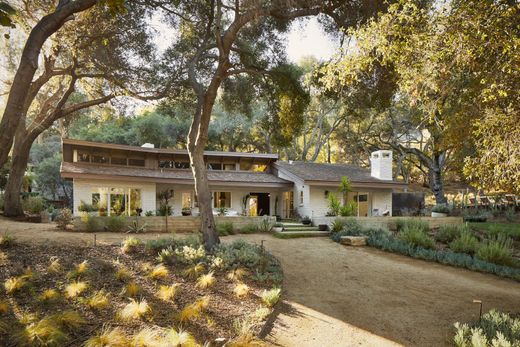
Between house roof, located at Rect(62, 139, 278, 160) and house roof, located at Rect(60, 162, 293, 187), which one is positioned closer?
house roof, located at Rect(60, 162, 293, 187)

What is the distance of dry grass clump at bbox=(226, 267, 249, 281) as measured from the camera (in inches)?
301

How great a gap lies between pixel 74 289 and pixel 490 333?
23.2 ft

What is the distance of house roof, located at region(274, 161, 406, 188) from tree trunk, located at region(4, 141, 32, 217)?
578 inches

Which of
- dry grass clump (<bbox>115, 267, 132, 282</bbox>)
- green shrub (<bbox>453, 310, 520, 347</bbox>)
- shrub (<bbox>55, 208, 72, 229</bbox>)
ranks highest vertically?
shrub (<bbox>55, 208, 72, 229</bbox>)

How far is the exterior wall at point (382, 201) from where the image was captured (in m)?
23.2

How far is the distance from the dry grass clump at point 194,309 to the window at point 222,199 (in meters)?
16.6

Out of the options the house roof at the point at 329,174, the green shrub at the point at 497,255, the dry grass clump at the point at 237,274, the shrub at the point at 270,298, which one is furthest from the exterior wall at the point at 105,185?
the green shrub at the point at 497,255

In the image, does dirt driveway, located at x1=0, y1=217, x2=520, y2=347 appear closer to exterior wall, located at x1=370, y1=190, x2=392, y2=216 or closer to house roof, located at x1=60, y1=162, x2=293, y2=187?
house roof, located at x1=60, y1=162, x2=293, y2=187

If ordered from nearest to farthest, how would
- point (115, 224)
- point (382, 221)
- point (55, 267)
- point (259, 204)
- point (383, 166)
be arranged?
1. point (55, 267)
2. point (115, 224)
3. point (382, 221)
4. point (383, 166)
5. point (259, 204)

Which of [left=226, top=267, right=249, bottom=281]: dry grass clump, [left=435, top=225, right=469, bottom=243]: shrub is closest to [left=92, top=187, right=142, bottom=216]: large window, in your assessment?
[left=226, top=267, right=249, bottom=281]: dry grass clump

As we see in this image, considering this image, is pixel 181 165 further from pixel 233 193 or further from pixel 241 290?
pixel 241 290

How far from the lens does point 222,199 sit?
22.9 m

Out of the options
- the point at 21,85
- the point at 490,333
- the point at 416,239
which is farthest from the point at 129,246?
the point at 416,239

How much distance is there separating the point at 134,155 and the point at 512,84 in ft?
69.0
